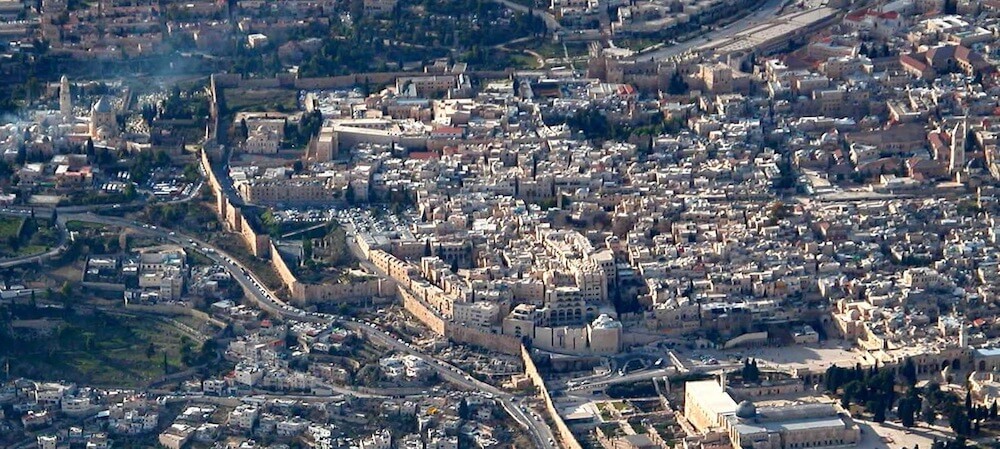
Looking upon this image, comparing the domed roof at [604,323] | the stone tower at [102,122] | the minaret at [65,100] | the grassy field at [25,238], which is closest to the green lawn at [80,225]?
the grassy field at [25,238]

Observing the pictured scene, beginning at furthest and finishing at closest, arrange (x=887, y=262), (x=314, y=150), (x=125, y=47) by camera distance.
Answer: (x=125, y=47), (x=314, y=150), (x=887, y=262)

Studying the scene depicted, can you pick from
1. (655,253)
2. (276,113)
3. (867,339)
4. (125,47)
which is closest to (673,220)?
(655,253)

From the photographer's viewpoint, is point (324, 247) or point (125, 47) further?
point (125, 47)

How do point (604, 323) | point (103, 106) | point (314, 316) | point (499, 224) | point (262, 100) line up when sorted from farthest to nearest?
point (262, 100), point (103, 106), point (499, 224), point (314, 316), point (604, 323)

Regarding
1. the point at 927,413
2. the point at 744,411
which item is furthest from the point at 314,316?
the point at 927,413

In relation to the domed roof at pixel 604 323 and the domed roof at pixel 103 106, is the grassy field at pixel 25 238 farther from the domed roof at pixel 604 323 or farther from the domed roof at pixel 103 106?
the domed roof at pixel 604 323

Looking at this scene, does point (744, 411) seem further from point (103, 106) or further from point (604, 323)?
point (103, 106)

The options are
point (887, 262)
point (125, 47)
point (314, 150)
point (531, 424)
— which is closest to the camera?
point (531, 424)

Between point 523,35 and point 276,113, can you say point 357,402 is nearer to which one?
point 276,113
